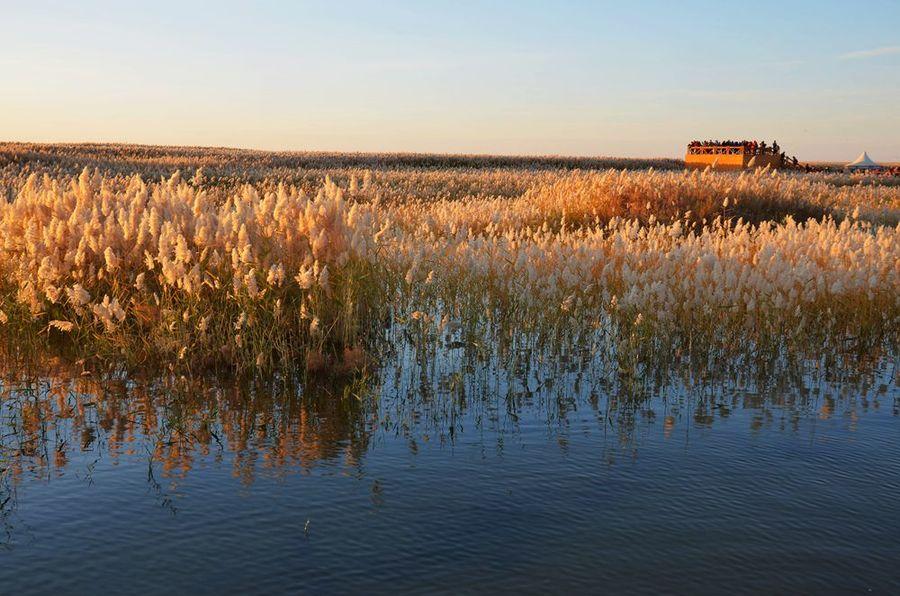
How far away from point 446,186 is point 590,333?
877 inches

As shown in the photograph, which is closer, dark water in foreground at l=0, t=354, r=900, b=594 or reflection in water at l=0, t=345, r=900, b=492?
dark water in foreground at l=0, t=354, r=900, b=594

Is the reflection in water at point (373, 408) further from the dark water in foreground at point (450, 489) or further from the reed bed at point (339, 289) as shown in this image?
the reed bed at point (339, 289)

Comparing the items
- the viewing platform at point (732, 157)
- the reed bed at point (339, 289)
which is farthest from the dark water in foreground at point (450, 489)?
the viewing platform at point (732, 157)

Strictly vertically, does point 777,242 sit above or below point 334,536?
above

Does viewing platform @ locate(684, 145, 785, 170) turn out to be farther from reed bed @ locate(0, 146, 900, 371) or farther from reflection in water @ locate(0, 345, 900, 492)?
reflection in water @ locate(0, 345, 900, 492)

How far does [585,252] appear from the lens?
395 inches

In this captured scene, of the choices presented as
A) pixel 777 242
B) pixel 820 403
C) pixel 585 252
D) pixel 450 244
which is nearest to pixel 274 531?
pixel 820 403

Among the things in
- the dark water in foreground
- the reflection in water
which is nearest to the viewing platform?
the reflection in water

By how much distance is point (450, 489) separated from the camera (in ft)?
15.5

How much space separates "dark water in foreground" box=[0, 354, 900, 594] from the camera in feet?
12.6

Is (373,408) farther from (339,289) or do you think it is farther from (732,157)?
(732,157)

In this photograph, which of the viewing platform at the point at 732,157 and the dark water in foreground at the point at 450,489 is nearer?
the dark water in foreground at the point at 450,489

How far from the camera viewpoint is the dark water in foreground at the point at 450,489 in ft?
12.6

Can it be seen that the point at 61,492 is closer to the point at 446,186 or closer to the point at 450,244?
the point at 450,244
